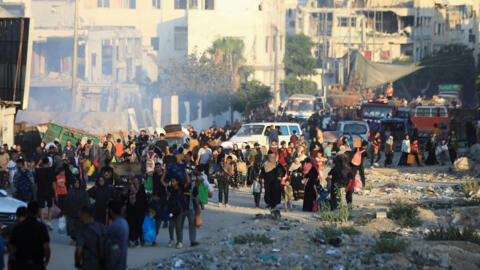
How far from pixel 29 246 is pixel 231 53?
6033 cm

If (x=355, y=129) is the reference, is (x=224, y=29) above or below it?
above

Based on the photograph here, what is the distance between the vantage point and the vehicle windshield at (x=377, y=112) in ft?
146

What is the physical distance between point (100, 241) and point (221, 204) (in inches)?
444

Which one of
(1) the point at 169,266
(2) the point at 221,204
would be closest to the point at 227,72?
(2) the point at 221,204

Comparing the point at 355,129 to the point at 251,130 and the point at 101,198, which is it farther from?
the point at 101,198

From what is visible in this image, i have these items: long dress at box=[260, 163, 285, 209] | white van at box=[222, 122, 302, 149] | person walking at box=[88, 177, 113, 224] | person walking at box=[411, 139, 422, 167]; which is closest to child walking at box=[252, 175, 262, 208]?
long dress at box=[260, 163, 285, 209]

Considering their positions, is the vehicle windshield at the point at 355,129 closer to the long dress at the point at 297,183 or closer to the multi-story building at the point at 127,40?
the long dress at the point at 297,183

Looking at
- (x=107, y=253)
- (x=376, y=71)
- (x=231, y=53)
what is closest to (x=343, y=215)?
(x=107, y=253)

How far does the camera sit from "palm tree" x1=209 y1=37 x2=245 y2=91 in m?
64.8

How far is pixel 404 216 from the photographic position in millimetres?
17250

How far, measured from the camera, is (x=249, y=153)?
23.6 metres

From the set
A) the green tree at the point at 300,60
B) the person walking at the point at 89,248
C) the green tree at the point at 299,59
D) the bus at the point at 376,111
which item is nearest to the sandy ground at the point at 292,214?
the person walking at the point at 89,248

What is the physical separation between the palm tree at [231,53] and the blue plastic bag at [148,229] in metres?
48.3

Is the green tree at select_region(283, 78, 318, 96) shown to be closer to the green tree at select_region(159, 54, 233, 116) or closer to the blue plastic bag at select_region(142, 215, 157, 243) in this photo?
the green tree at select_region(159, 54, 233, 116)
